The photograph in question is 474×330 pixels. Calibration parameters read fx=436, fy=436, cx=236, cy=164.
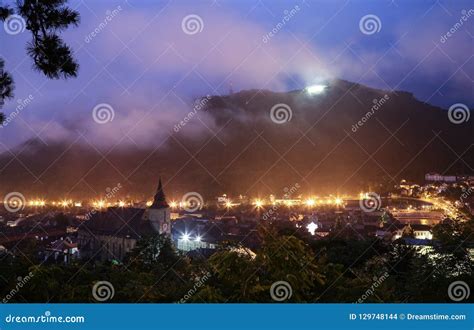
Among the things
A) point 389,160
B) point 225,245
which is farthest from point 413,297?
point 389,160

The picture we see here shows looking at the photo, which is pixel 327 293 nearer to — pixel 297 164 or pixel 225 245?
pixel 225 245

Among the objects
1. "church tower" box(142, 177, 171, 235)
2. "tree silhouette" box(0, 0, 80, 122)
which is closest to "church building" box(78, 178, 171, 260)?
"church tower" box(142, 177, 171, 235)

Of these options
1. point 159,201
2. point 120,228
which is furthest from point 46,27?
point 120,228

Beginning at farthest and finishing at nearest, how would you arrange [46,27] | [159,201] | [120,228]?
[120,228] → [159,201] → [46,27]

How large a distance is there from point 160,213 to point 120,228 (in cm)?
453

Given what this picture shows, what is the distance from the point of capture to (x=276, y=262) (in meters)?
2.66

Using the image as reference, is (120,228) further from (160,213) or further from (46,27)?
(46,27)

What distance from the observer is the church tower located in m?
26.8

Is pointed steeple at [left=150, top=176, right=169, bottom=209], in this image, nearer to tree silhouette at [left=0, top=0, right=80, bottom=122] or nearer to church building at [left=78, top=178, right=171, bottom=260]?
church building at [left=78, top=178, right=171, bottom=260]

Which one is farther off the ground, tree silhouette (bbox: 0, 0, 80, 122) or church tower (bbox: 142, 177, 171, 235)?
church tower (bbox: 142, 177, 171, 235)

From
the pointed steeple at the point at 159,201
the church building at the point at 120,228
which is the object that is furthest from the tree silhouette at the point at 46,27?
the pointed steeple at the point at 159,201

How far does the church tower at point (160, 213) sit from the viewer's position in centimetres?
2675

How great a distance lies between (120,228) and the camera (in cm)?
2972

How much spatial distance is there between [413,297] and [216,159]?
51.1 meters
